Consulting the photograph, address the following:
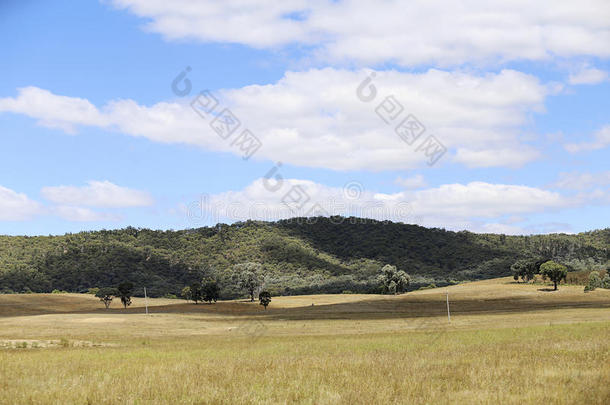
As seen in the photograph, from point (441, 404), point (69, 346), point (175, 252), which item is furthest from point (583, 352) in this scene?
point (175, 252)

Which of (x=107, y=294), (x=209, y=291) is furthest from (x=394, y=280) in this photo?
(x=107, y=294)

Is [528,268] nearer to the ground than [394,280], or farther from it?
farther from it

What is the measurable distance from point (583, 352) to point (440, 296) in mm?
97286

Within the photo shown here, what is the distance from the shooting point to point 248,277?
135m

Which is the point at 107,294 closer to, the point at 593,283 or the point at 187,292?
the point at 187,292

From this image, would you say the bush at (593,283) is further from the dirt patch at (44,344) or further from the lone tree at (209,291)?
the dirt patch at (44,344)

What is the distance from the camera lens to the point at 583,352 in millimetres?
23938

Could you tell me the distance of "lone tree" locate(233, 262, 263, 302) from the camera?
443 feet

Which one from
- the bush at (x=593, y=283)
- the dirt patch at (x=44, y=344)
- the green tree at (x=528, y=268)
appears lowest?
the bush at (x=593, y=283)

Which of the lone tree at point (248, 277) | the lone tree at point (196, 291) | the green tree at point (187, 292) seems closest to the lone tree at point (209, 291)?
the lone tree at point (196, 291)

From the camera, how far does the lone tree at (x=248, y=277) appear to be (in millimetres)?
134875

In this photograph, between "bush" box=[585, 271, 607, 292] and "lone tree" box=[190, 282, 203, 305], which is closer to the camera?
"bush" box=[585, 271, 607, 292]

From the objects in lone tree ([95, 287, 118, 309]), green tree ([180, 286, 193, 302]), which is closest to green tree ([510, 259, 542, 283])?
green tree ([180, 286, 193, 302])

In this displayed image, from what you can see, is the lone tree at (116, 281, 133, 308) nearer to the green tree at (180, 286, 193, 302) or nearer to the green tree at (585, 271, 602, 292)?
the green tree at (180, 286, 193, 302)
